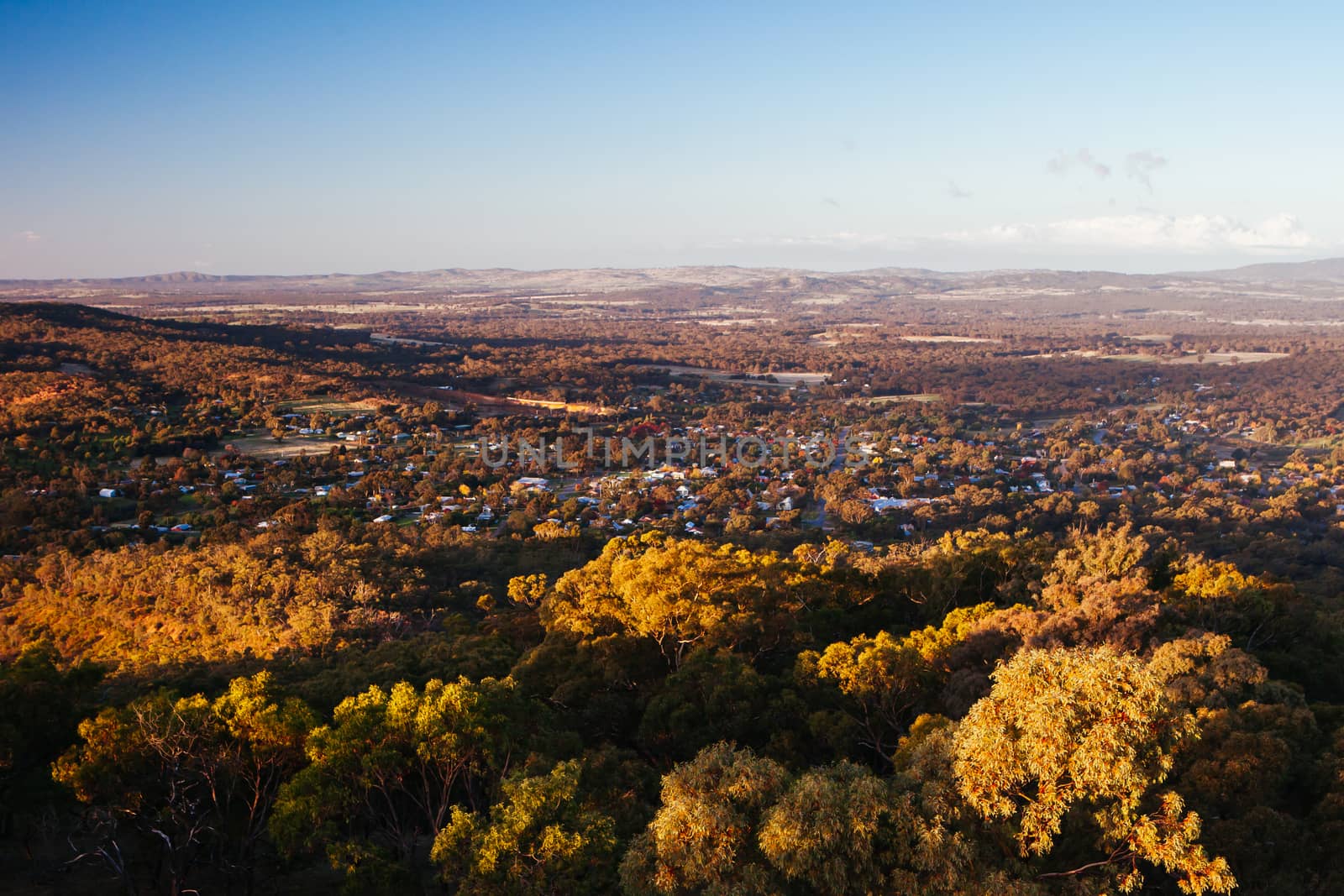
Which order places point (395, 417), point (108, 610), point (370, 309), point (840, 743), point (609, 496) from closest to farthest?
point (840, 743), point (108, 610), point (609, 496), point (395, 417), point (370, 309)

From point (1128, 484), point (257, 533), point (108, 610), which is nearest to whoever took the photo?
point (108, 610)

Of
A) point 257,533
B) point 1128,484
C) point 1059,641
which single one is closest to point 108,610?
point 257,533

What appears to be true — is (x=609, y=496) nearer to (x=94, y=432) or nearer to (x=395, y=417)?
(x=395, y=417)

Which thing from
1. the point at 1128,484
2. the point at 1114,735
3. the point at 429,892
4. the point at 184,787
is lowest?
the point at 1128,484

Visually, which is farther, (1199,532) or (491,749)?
(1199,532)

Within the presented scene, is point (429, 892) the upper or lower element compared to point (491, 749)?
→ lower

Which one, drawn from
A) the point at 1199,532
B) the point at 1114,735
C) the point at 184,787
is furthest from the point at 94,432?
the point at 1199,532

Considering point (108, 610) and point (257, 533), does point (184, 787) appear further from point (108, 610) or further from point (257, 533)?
point (257, 533)
